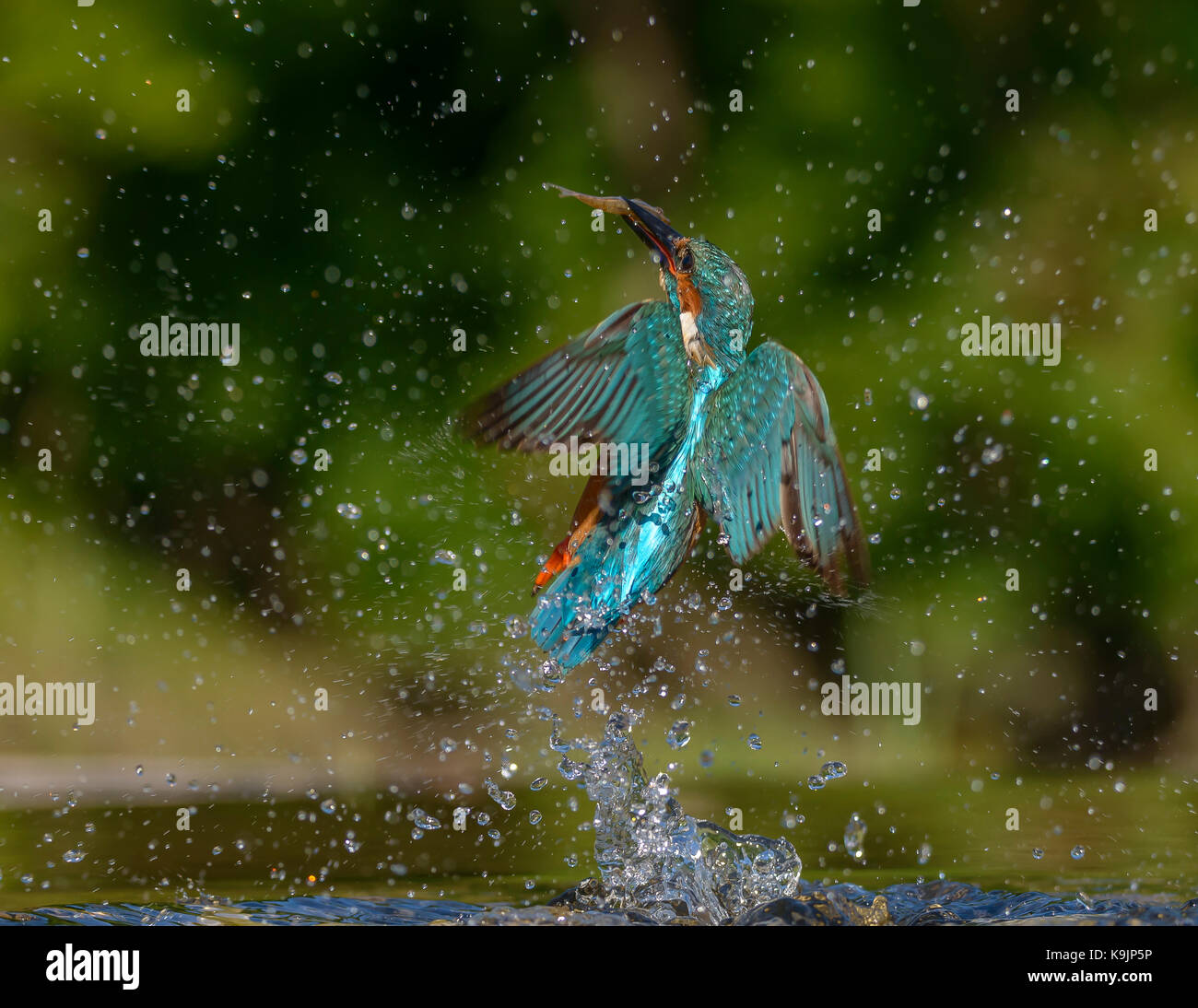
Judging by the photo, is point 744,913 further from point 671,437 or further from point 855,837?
point 855,837

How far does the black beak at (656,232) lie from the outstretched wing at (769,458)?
0.76 ft

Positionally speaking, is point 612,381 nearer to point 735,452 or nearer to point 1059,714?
point 735,452

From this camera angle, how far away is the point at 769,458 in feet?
7.94

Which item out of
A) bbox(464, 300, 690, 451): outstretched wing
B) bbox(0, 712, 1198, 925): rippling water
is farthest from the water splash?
bbox(464, 300, 690, 451): outstretched wing

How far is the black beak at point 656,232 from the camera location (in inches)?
93.1

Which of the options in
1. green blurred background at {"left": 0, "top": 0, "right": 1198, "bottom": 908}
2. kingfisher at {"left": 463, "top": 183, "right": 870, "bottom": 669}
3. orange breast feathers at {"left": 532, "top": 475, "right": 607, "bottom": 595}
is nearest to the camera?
orange breast feathers at {"left": 532, "top": 475, "right": 607, "bottom": 595}

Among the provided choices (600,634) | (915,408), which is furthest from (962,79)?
(600,634)

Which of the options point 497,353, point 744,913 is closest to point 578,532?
point 744,913

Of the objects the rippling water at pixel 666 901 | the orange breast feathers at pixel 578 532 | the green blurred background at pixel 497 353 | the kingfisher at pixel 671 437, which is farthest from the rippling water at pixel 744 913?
the green blurred background at pixel 497 353

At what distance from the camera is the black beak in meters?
2.37

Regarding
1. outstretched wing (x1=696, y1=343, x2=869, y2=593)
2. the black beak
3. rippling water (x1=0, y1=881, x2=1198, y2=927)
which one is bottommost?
rippling water (x1=0, y1=881, x2=1198, y2=927)

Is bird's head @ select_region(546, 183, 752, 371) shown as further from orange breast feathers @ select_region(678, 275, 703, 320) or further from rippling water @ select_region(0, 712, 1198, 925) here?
rippling water @ select_region(0, 712, 1198, 925)

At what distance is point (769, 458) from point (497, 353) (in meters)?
2.43

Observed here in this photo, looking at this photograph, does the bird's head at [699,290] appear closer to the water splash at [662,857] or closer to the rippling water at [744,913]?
the water splash at [662,857]
